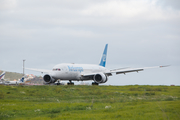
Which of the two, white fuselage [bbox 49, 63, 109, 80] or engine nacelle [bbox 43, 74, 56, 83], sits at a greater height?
white fuselage [bbox 49, 63, 109, 80]

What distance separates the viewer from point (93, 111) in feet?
64.6

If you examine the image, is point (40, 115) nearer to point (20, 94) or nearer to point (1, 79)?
point (20, 94)

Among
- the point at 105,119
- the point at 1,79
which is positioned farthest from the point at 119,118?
the point at 1,79

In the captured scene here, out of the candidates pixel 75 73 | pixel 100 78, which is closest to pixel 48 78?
pixel 75 73

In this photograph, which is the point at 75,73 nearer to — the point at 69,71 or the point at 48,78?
the point at 69,71

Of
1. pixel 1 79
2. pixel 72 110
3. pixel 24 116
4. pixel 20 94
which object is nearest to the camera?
pixel 24 116

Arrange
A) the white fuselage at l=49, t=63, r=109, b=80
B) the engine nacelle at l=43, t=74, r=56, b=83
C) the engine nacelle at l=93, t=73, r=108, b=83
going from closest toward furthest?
the white fuselage at l=49, t=63, r=109, b=80
the engine nacelle at l=43, t=74, r=56, b=83
the engine nacelle at l=93, t=73, r=108, b=83

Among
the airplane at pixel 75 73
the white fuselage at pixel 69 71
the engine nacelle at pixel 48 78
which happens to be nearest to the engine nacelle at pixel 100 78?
the airplane at pixel 75 73

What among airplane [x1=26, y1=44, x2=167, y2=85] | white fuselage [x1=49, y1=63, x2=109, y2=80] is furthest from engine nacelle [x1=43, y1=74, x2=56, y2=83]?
white fuselage [x1=49, y1=63, x2=109, y2=80]

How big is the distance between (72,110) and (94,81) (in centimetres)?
3338

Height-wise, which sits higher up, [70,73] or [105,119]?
[70,73]

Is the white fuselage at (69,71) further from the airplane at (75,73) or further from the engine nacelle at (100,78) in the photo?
the engine nacelle at (100,78)

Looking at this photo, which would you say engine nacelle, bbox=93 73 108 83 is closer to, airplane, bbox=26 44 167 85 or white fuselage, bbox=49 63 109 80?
airplane, bbox=26 44 167 85

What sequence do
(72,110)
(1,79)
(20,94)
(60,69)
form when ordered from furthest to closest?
(1,79) → (60,69) → (20,94) → (72,110)
